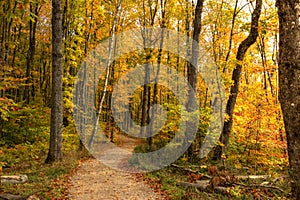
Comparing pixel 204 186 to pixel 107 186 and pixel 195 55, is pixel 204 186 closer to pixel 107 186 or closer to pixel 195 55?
pixel 107 186

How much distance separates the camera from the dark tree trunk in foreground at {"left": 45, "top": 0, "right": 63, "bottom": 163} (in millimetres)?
10805

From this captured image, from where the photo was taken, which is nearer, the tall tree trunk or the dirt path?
the dirt path

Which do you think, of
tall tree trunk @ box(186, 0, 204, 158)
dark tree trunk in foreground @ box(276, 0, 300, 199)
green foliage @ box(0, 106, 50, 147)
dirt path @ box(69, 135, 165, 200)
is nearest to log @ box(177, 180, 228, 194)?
dirt path @ box(69, 135, 165, 200)

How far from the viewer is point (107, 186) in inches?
326

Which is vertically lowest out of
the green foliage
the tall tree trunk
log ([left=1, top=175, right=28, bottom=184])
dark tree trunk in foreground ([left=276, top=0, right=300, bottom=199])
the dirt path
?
the dirt path

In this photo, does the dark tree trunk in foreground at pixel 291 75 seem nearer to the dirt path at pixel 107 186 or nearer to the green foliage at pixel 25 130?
the dirt path at pixel 107 186

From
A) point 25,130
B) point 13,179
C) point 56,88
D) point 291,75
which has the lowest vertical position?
point 13,179

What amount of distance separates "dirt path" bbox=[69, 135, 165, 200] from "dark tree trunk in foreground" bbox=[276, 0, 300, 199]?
4534 mm

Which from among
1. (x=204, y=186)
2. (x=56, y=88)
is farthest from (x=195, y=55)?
(x=56, y=88)

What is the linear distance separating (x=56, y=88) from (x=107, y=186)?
5.28 m

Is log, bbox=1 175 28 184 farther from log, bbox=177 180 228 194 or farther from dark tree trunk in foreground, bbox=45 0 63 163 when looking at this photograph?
log, bbox=177 180 228 194

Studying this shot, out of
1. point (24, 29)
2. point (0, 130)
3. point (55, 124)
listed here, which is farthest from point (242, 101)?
point (24, 29)

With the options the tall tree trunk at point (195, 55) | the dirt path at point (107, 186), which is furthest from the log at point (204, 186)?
the tall tree trunk at point (195, 55)

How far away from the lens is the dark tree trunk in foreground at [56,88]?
10.8 m
